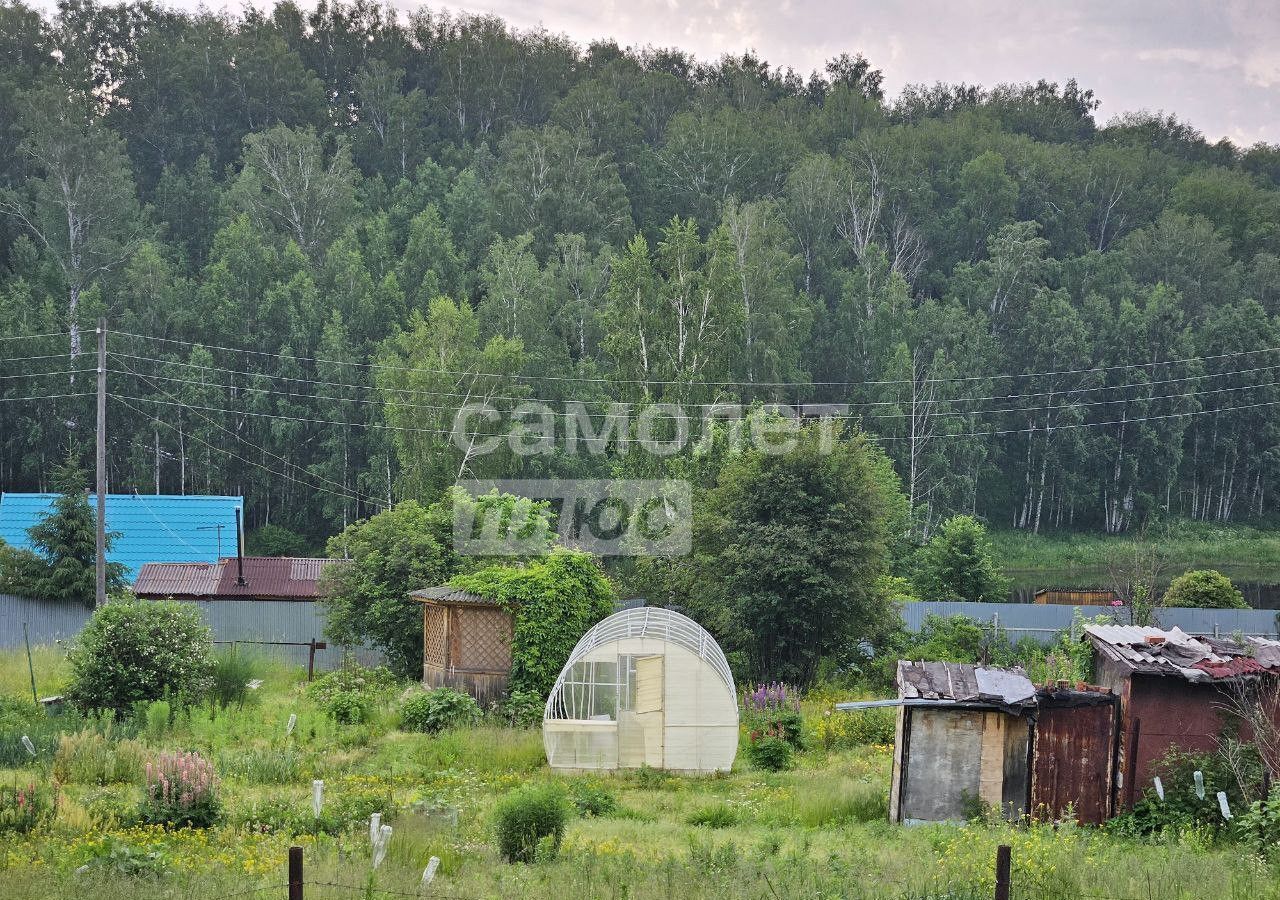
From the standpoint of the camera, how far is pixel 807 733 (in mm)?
21984

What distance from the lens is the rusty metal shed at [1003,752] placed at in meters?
15.7

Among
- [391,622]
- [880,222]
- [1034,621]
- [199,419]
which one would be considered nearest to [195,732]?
[391,622]

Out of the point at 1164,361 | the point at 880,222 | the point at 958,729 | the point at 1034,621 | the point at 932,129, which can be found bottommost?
the point at 1034,621

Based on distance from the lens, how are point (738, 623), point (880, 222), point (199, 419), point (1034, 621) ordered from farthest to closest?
point (880, 222), point (199, 419), point (1034, 621), point (738, 623)

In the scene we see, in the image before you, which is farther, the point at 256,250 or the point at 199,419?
the point at 256,250

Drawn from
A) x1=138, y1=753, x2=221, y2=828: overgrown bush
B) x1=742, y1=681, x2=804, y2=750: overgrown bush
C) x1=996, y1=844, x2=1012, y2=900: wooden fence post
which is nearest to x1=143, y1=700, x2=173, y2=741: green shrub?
x1=138, y1=753, x2=221, y2=828: overgrown bush

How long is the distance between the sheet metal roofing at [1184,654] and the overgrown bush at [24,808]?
1201 cm

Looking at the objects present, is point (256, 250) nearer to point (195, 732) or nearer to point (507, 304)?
point (507, 304)

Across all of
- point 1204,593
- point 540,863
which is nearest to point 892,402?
point 1204,593

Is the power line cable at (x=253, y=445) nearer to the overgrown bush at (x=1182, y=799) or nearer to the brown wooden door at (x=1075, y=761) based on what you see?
the brown wooden door at (x=1075, y=761)

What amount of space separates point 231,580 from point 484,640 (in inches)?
566

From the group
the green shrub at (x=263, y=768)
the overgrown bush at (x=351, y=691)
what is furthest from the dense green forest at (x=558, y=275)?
the green shrub at (x=263, y=768)

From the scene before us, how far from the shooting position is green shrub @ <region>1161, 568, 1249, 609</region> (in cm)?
3550

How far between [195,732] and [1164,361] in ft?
194
